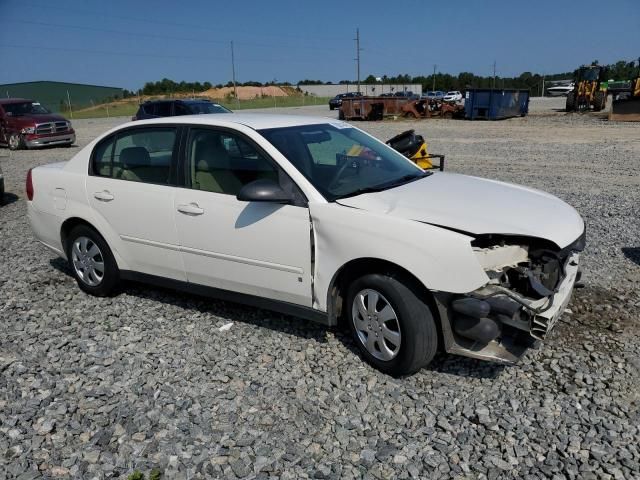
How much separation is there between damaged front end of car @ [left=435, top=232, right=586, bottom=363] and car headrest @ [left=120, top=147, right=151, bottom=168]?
2.75 metres

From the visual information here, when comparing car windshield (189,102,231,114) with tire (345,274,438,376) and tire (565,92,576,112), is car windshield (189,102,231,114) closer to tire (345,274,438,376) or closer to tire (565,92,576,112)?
tire (345,274,438,376)

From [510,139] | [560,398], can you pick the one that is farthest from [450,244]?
[510,139]

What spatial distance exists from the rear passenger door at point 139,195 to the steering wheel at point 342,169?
4.30 ft

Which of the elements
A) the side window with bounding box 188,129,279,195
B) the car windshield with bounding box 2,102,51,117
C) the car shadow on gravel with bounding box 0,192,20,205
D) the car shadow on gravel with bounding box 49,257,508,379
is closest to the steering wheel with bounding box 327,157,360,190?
the side window with bounding box 188,129,279,195

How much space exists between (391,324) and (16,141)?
19.9m

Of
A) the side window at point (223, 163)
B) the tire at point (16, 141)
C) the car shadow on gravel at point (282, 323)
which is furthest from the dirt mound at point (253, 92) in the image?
the side window at point (223, 163)

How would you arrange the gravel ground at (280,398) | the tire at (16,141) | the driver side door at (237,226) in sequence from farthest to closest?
the tire at (16,141) < the driver side door at (237,226) < the gravel ground at (280,398)

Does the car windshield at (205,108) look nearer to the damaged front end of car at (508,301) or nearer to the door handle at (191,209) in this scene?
the door handle at (191,209)

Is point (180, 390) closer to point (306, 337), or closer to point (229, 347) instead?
point (229, 347)

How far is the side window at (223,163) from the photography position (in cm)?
408

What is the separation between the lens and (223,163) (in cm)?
427

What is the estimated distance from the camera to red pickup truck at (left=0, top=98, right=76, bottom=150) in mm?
19281

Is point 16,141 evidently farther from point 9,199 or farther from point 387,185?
point 387,185

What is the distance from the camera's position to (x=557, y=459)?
2848 mm
